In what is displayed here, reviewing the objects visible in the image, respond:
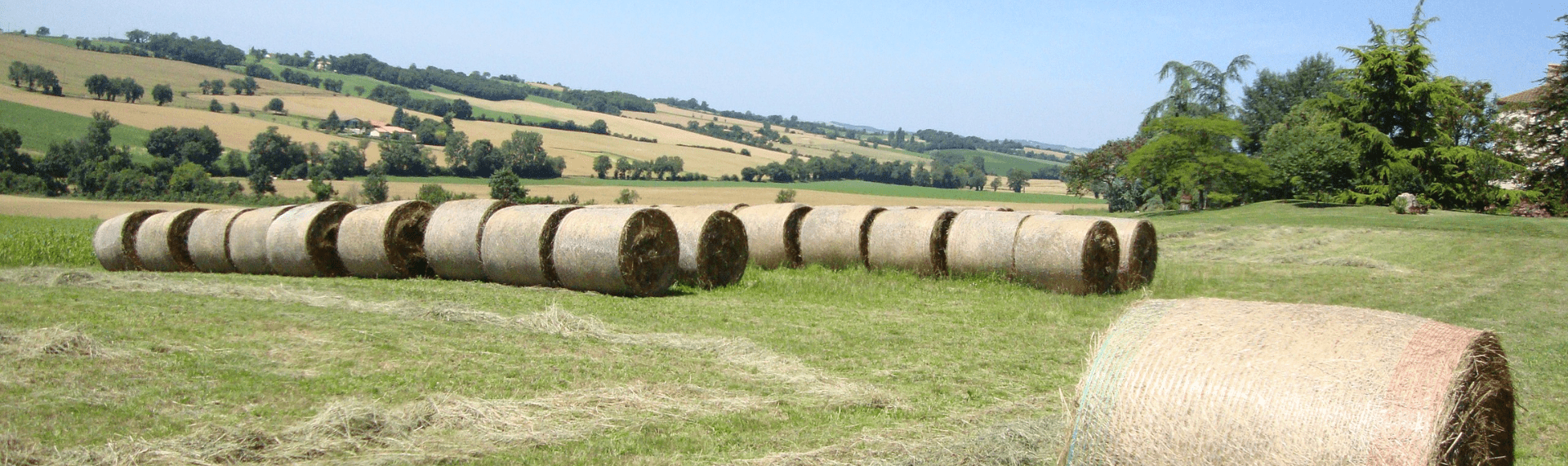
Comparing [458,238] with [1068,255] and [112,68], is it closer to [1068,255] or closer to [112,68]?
[1068,255]

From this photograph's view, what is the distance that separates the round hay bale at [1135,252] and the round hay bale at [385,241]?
454 inches

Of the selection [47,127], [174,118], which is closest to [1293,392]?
[47,127]

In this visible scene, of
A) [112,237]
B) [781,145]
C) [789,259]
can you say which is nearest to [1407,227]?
[789,259]

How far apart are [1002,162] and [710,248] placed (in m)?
106

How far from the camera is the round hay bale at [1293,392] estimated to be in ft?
13.8

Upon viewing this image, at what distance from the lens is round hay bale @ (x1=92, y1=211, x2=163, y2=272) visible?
18.2 metres

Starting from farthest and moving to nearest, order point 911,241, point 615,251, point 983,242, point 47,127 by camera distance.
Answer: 1. point 47,127
2. point 911,241
3. point 983,242
4. point 615,251

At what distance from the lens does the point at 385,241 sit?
15.3 m

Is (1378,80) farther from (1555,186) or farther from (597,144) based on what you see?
(597,144)

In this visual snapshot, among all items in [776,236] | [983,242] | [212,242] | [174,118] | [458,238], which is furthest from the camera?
[174,118]

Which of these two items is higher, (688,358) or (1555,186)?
(1555,186)

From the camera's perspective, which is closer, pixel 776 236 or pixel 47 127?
pixel 776 236

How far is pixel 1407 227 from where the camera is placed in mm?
25797

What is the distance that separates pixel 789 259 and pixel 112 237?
1309 centimetres
